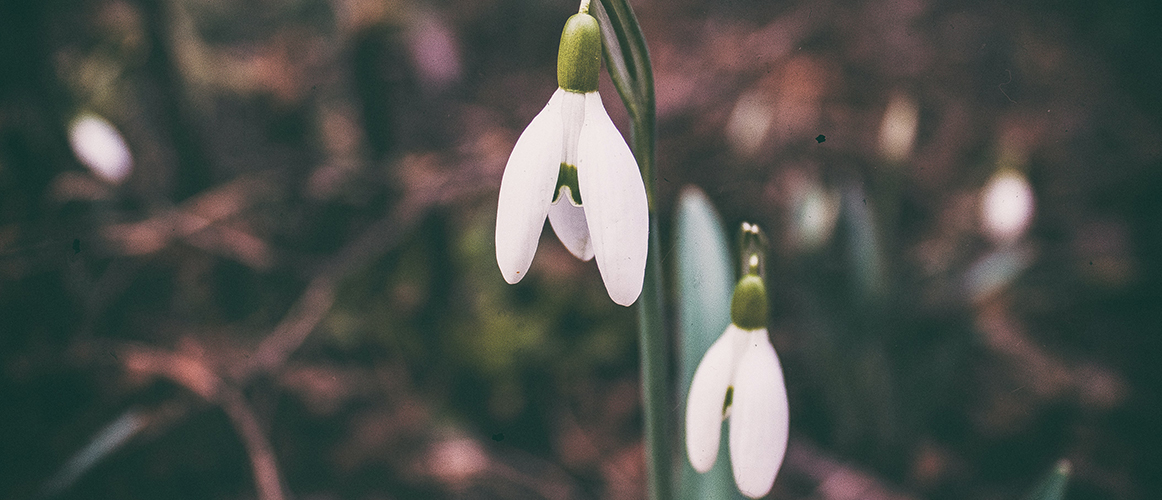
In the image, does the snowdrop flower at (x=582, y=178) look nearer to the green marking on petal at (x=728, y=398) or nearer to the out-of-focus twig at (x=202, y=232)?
the green marking on petal at (x=728, y=398)

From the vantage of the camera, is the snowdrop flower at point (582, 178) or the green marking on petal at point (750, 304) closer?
the snowdrop flower at point (582, 178)

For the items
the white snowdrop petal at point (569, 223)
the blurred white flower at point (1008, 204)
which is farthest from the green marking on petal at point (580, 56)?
the blurred white flower at point (1008, 204)

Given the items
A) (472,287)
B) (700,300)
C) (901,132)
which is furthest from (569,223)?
(901,132)

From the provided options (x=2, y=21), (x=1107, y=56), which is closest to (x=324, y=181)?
(x=2, y=21)

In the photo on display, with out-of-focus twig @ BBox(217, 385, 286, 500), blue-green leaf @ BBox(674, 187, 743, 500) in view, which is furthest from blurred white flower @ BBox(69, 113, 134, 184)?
blue-green leaf @ BBox(674, 187, 743, 500)

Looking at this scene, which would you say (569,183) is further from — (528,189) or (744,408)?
(744,408)

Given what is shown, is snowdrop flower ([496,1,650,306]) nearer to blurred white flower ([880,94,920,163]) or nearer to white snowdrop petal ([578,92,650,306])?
white snowdrop petal ([578,92,650,306])

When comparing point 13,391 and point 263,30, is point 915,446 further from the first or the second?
point 263,30
